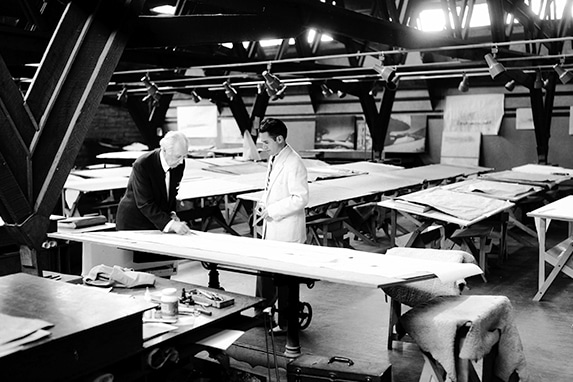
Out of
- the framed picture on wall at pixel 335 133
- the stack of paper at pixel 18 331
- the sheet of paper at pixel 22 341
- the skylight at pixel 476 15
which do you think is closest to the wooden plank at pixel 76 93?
the stack of paper at pixel 18 331

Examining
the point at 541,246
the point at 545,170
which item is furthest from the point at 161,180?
the point at 545,170

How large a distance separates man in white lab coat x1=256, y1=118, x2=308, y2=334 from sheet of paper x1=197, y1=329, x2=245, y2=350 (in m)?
1.82

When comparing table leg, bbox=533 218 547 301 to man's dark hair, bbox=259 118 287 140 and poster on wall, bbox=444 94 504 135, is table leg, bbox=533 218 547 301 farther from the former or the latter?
poster on wall, bbox=444 94 504 135

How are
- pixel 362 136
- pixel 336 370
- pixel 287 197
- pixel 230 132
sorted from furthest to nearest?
pixel 230 132, pixel 362 136, pixel 287 197, pixel 336 370

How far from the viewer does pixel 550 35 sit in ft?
34.2

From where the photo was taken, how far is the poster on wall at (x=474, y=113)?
1245cm

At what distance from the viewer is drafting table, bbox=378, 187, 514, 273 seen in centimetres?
626

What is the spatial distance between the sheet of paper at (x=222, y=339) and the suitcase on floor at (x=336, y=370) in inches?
20.5

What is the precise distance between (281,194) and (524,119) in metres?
8.77

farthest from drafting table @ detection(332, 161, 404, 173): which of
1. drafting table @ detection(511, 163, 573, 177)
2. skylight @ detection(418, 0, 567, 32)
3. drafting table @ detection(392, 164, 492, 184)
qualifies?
skylight @ detection(418, 0, 567, 32)

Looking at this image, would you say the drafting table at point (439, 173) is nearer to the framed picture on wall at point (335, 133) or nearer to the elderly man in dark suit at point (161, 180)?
the framed picture on wall at point (335, 133)

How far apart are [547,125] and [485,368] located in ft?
28.2

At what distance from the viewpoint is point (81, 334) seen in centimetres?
217

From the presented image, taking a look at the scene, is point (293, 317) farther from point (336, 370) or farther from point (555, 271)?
point (555, 271)
